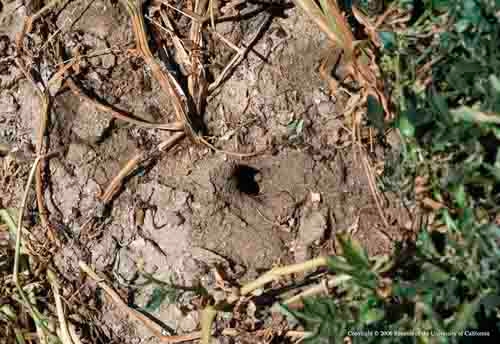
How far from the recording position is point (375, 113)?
173cm

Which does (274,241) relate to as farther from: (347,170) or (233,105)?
(233,105)

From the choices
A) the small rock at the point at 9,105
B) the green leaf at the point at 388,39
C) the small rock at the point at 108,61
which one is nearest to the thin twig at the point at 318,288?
the green leaf at the point at 388,39

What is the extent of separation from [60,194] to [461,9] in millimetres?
1229

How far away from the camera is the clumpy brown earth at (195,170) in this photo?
1895 millimetres

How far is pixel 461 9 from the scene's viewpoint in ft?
5.39

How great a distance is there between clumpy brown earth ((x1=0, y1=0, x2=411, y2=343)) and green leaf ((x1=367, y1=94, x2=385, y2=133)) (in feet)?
0.50

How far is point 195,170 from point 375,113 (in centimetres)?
55

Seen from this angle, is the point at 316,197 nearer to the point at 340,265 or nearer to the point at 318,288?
the point at 318,288

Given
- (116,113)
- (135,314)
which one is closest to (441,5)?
(116,113)

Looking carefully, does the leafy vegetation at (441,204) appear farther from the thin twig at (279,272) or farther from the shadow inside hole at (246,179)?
the shadow inside hole at (246,179)

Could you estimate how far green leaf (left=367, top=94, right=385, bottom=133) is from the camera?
173 cm

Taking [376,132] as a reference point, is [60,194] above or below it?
above

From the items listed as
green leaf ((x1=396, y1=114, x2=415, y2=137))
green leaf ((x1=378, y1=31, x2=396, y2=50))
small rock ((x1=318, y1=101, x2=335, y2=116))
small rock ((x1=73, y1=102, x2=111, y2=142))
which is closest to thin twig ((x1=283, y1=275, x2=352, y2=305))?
green leaf ((x1=396, y1=114, x2=415, y2=137))

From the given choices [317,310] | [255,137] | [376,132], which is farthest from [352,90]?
[317,310]
